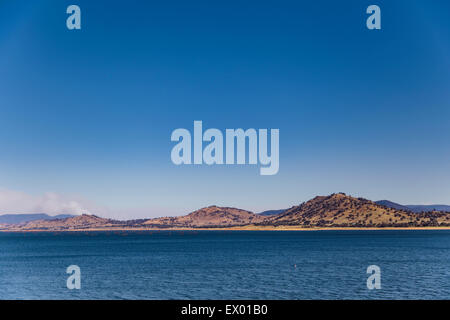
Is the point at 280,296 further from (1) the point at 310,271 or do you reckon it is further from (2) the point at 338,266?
(2) the point at 338,266

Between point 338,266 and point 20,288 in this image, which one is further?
point 338,266

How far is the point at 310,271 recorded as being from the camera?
8150 centimetres
